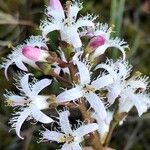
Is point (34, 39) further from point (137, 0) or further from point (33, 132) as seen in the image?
point (137, 0)

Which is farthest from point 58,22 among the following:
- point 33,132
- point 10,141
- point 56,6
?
point 10,141

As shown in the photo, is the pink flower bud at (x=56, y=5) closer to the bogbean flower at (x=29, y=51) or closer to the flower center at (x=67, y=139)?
the bogbean flower at (x=29, y=51)

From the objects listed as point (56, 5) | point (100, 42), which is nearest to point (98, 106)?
point (100, 42)

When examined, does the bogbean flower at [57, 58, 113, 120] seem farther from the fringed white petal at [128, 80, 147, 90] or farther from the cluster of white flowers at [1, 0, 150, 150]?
the fringed white petal at [128, 80, 147, 90]

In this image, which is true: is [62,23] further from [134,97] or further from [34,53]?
[134,97]

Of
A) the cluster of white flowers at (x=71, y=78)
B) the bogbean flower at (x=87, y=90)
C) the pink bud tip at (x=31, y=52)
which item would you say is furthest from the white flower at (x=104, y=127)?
the pink bud tip at (x=31, y=52)

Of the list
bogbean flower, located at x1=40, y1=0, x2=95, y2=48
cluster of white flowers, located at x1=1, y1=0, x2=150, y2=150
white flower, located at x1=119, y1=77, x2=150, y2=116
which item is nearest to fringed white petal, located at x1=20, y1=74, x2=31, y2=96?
cluster of white flowers, located at x1=1, y1=0, x2=150, y2=150
